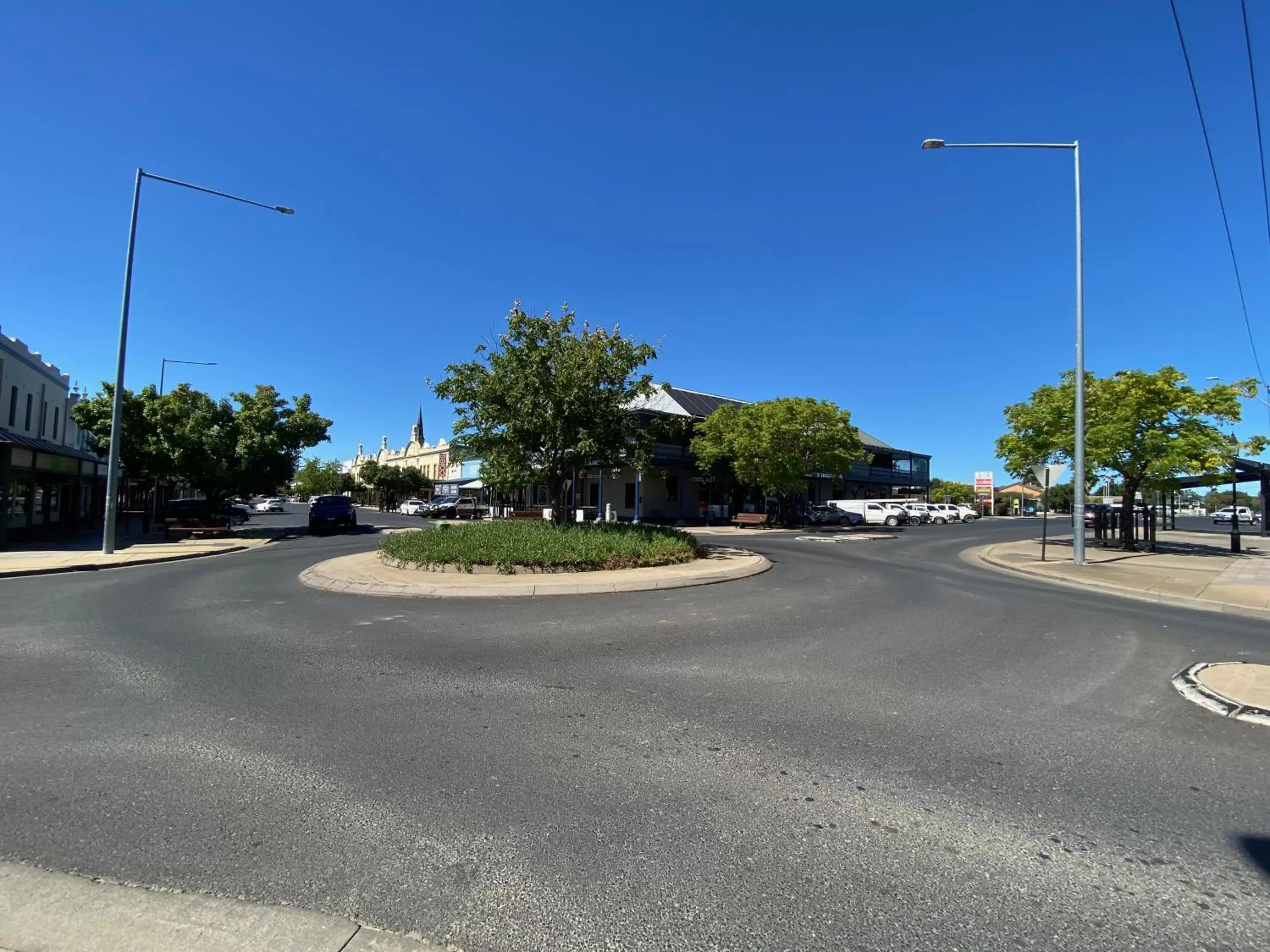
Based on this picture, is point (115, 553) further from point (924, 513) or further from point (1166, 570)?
point (924, 513)

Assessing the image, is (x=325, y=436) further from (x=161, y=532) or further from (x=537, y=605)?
(x=537, y=605)

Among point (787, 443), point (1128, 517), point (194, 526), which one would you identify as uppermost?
point (787, 443)

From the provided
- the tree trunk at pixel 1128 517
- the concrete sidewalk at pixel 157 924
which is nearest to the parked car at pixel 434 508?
the tree trunk at pixel 1128 517

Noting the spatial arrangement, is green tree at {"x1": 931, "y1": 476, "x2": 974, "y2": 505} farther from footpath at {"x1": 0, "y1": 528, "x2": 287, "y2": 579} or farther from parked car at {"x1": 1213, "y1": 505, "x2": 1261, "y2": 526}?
footpath at {"x1": 0, "y1": 528, "x2": 287, "y2": 579}

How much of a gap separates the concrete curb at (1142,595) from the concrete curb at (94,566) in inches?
862

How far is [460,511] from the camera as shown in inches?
1956

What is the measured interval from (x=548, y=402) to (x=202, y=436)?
61.1 feet

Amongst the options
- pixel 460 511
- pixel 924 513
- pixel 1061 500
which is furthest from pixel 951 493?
pixel 460 511

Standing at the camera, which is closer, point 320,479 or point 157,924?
point 157,924

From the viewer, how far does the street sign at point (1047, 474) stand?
18906 mm

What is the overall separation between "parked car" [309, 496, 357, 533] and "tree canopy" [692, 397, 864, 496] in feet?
62.8

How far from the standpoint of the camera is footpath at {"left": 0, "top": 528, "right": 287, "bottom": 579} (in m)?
15.5

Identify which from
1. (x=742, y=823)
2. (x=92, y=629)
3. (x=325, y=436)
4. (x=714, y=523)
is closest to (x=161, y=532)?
(x=325, y=436)

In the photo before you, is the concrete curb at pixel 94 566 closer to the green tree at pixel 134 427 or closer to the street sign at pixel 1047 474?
the green tree at pixel 134 427
